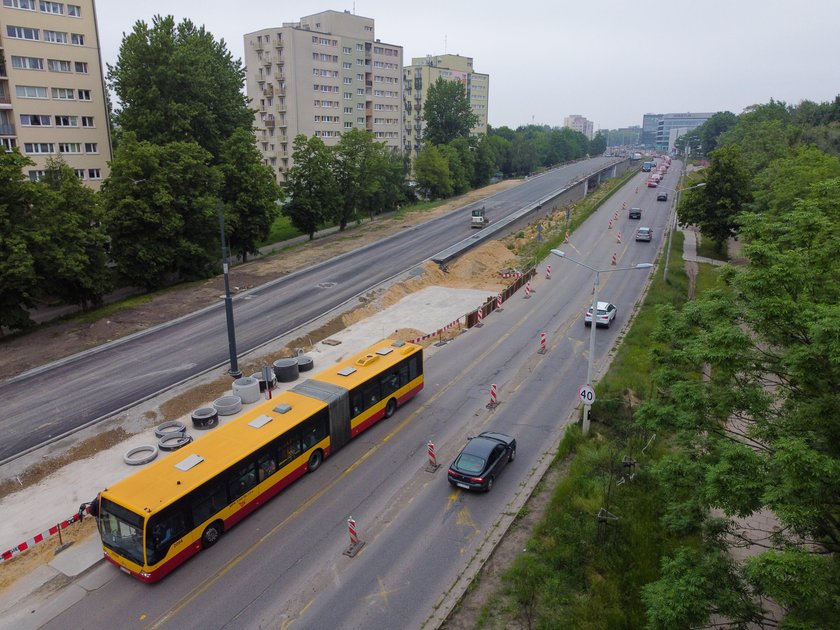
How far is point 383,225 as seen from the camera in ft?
229

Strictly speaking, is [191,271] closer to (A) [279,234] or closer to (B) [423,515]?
(A) [279,234]

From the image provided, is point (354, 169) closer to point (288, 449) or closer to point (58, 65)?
point (58, 65)

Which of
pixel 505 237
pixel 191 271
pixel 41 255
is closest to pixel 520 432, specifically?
pixel 41 255

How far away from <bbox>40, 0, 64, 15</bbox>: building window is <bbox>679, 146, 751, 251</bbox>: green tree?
60569mm

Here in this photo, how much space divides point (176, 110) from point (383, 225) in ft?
88.7

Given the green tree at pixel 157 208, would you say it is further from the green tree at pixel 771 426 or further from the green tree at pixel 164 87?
the green tree at pixel 771 426

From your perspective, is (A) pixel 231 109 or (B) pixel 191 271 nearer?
(B) pixel 191 271

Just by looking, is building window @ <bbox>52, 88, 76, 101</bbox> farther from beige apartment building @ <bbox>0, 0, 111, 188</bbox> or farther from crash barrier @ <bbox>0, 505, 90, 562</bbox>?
crash barrier @ <bbox>0, 505, 90, 562</bbox>

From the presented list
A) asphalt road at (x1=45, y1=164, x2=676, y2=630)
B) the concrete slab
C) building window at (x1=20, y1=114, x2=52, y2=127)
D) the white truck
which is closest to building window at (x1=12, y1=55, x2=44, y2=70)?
building window at (x1=20, y1=114, x2=52, y2=127)

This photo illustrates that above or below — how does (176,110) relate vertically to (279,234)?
above

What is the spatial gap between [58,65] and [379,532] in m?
54.7

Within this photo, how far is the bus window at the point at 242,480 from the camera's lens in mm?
17484

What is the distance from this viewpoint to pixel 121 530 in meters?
15.4

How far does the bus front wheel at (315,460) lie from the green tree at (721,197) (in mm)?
45824
